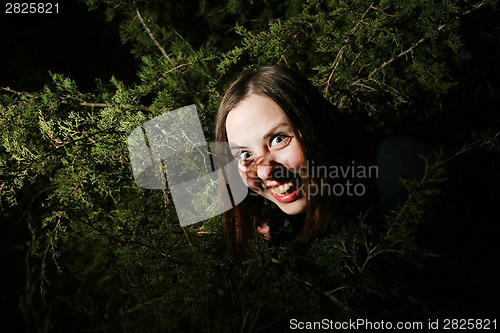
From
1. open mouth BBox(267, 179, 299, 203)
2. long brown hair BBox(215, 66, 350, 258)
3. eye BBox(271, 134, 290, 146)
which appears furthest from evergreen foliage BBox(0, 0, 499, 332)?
eye BBox(271, 134, 290, 146)

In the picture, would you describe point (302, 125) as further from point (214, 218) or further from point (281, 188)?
point (214, 218)

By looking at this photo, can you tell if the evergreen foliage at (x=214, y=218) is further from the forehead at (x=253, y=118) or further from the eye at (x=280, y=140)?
the eye at (x=280, y=140)

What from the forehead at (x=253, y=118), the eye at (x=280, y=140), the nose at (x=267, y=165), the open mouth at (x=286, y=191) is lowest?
the open mouth at (x=286, y=191)

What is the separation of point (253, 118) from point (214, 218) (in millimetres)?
672

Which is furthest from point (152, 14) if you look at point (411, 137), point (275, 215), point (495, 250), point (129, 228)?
point (495, 250)

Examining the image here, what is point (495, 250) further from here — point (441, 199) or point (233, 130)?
point (233, 130)

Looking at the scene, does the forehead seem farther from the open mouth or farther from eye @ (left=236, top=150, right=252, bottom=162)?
the open mouth

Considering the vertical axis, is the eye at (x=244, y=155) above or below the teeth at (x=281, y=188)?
above

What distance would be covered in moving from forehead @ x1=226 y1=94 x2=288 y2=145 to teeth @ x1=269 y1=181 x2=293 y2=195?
0.30 metres

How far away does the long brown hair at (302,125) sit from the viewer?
163 cm

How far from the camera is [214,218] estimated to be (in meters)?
1.90

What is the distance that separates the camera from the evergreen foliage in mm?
1252

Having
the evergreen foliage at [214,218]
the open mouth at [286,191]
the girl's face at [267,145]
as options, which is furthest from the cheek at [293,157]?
the evergreen foliage at [214,218]

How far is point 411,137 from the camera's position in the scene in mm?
1824
